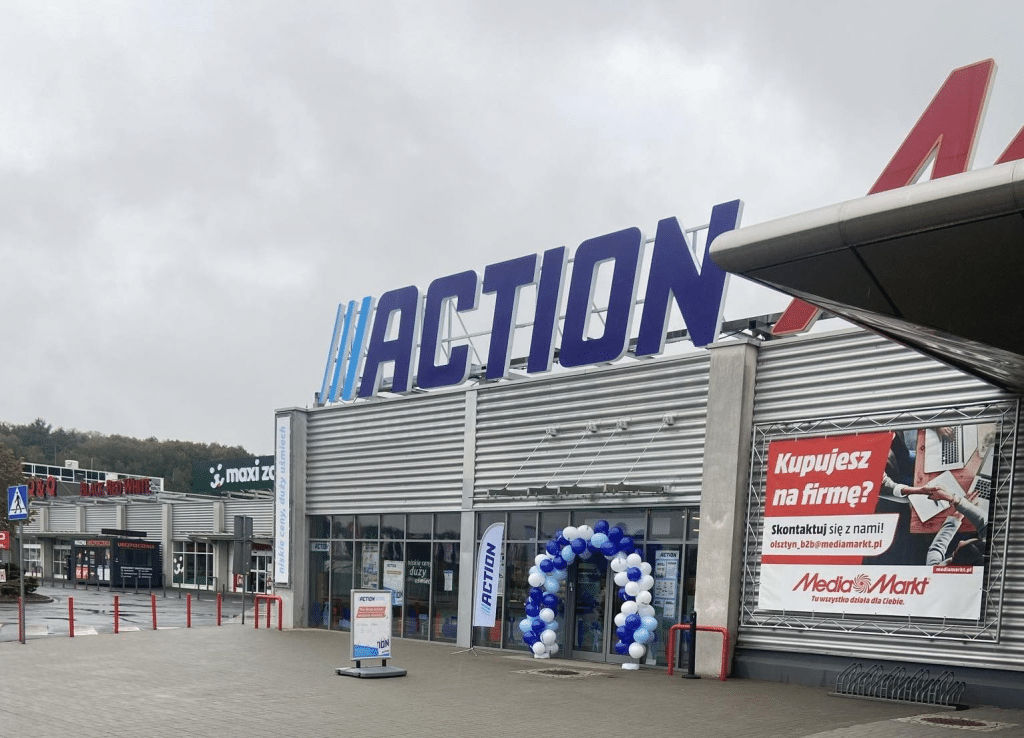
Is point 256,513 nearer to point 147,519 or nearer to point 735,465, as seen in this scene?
point 147,519

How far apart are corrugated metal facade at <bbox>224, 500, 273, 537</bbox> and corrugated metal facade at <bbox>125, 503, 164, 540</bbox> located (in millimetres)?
5863

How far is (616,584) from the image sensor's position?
18609 mm

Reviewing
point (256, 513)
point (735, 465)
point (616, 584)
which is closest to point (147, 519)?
point (256, 513)

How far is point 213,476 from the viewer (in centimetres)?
5456

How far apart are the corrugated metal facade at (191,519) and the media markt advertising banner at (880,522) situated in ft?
122

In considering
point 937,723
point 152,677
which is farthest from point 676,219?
point 152,677

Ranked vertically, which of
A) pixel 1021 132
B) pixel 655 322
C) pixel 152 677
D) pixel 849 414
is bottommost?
pixel 152 677

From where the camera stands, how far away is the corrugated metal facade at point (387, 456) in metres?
22.9

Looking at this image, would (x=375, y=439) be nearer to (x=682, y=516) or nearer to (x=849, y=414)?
(x=682, y=516)

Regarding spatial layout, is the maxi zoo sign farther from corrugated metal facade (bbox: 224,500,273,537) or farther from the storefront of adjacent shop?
corrugated metal facade (bbox: 224,500,273,537)

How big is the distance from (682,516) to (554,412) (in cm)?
368

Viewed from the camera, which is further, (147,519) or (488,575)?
(147,519)

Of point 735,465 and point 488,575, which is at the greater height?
point 735,465

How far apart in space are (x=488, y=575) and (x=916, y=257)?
47.1 ft
